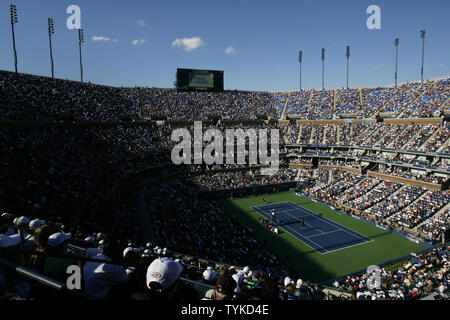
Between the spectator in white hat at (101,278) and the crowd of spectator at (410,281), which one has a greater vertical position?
the spectator in white hat at (101,278)

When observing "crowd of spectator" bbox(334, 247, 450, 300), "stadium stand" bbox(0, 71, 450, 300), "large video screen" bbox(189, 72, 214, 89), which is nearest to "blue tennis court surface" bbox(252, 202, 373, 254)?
"stadium stand" bbox(0, 71, 450, 300)

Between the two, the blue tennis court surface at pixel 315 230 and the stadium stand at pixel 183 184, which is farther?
the blue tennis court surface at pixel 315 230

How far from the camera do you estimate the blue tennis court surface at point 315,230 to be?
2328cm

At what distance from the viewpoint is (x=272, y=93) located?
215ft

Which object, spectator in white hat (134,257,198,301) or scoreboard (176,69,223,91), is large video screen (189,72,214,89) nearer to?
scoreboard (176,69,223,91)

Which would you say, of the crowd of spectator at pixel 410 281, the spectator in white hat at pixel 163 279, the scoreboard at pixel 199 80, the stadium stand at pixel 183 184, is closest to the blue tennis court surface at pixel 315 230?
the stadium stand at pixel 183 184

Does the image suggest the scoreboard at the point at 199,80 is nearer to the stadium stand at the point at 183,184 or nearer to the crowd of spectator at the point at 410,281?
the stadium stand at the point at 183,184

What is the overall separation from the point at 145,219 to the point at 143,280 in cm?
1805

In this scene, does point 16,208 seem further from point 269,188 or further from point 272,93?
point 272,93

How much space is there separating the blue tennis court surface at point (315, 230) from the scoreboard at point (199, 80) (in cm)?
3372

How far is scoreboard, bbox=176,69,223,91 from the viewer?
2221 inches

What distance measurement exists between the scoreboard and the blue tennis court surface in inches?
1327

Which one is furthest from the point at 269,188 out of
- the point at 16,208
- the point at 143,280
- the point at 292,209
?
the point at 143,280

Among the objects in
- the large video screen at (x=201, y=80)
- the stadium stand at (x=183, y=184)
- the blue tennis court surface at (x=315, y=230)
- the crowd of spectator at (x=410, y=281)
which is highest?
the large video screen at (x=201, y=80)
